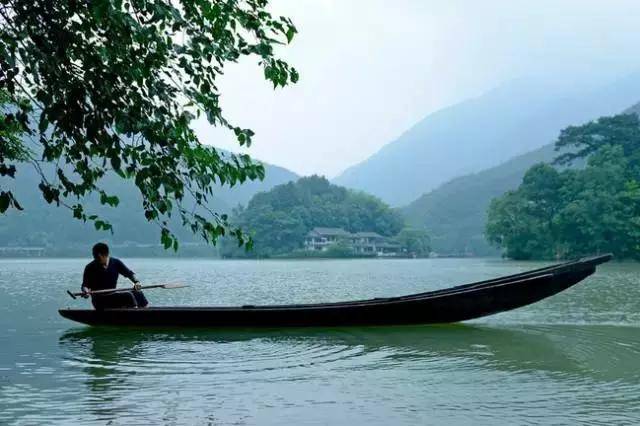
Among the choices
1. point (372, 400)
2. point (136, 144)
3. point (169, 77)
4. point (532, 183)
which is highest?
point (532, 183)

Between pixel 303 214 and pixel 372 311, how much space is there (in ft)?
346

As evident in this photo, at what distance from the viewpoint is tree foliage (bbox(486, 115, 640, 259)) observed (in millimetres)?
62531

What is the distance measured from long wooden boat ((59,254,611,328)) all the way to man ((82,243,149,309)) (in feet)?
0.83

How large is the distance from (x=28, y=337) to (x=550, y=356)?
828 cm

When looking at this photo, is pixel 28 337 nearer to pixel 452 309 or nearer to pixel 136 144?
pixel 452 309

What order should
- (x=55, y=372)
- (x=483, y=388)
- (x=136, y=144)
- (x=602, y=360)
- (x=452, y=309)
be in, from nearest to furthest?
(x=136, y=144) → (x=483, y=388) → (x=55, y=372) → (x=602, y=360) → (x=452, y=309)

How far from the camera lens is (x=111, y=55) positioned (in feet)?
14.8

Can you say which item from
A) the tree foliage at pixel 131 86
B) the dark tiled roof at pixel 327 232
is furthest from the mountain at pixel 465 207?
the tree foliage at pixel 131 86

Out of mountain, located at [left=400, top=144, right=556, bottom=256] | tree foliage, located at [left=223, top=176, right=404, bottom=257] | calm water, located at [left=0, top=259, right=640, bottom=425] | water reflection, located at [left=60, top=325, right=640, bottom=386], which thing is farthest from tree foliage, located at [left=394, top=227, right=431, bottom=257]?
water reflection, located at [left=60, top=325, right=640, bottom=386]

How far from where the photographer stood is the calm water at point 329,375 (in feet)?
22.2

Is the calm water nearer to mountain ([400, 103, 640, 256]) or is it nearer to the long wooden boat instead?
the long wooden boat

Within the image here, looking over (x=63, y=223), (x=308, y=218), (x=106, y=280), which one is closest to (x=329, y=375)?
(x=106, y=280)

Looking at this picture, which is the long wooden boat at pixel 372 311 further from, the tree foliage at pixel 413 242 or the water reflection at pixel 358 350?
the tree foliage at pixel 413 242

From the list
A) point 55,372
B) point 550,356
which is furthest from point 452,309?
point 55,372
